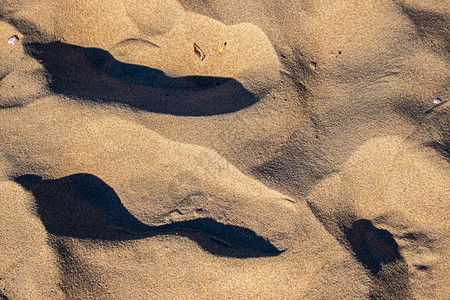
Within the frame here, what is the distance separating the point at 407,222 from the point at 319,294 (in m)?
0.68

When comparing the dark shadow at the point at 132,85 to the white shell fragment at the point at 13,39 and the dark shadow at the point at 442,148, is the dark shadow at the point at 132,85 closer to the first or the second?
the white shell fragment at the point at 13,39

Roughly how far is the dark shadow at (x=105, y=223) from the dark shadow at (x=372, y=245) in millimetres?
455

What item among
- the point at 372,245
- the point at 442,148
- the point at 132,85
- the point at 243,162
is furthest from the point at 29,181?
the point at 442,148

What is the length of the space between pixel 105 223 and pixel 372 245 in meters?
1.59

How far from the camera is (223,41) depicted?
6.23 feet

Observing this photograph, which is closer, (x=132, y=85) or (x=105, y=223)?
(x=105, y=223)

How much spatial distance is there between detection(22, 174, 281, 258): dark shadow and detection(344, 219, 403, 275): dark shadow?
455 mm

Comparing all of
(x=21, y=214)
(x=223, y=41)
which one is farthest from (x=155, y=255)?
(x=223, y=41)

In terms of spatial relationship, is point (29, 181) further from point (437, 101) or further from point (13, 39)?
point (437, 101)

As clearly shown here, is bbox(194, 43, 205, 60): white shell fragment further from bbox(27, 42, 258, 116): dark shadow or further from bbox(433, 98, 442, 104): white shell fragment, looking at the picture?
bbox(433, 98, 442, 104): white shell fragment

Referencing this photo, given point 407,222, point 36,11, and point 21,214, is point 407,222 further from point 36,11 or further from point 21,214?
point 36,11

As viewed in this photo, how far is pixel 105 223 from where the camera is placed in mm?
1724

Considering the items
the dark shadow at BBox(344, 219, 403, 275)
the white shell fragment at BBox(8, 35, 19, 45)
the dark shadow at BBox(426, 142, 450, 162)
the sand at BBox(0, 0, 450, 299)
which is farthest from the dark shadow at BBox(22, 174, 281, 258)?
the dark shadow at BBox(426, 142, 450, 162)

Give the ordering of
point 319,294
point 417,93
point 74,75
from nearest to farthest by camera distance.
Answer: point 319,294 < point 417,93 < point 74,75
